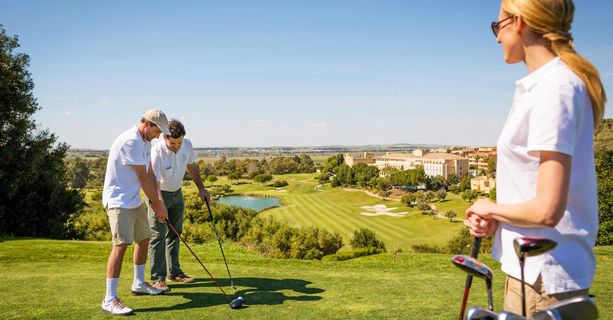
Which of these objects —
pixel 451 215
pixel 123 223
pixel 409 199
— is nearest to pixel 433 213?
pixel 451 215

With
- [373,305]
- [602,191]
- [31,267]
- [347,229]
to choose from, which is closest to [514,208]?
[373,305]

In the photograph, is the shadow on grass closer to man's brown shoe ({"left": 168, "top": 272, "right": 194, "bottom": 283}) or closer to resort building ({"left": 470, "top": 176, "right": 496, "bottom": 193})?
man's brown shoe ({"left": 168, "top": 272, "right": 194, "bottom": 283})

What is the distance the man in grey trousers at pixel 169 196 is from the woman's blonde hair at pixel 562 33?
188 inches

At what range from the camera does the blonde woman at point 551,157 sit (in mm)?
1526

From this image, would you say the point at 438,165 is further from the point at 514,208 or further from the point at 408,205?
the point at 514,208

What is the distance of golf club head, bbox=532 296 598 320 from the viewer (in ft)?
4.56

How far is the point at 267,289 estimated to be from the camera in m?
5.70

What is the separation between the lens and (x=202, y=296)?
5371 mm

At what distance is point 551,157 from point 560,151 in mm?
35

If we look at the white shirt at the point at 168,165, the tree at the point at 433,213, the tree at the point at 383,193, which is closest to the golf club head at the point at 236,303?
the white shirt at the point at 168,165

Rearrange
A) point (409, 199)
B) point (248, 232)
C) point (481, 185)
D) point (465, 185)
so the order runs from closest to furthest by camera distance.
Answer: point (248, 232)
point (409, 199)
point (481, 185)
point (465, 185)

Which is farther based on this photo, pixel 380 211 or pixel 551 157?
pixel 380 211

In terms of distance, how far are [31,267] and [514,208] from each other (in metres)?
7.63

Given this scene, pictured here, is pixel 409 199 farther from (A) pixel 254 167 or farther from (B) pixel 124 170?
(B) pixel 124 170
